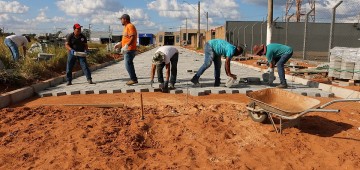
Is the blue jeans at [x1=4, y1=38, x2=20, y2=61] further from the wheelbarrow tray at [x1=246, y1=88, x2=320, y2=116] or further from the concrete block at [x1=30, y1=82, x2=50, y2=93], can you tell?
the wheelbarrow tray at [x1=246, y1=88, x2=320, y2=116]

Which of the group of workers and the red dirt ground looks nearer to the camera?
the red dirt ground

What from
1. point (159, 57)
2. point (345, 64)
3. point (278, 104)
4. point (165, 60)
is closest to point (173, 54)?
point (165, 60)

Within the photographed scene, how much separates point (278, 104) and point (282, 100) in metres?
0.09

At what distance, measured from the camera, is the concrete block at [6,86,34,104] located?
6125mm

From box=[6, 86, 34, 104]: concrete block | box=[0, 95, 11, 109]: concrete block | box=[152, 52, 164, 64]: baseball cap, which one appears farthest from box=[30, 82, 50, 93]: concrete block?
box=[152, 52, 164, 64]: baseball cap

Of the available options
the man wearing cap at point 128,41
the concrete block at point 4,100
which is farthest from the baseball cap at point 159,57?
the concrete block at point 4,100

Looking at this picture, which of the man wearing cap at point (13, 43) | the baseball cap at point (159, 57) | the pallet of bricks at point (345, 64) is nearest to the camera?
the baseball cap at point (159, 57)

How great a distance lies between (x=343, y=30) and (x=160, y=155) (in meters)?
28.7

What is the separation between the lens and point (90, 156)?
362cm

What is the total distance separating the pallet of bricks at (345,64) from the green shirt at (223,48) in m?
3.35

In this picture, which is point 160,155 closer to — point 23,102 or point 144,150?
point 144,150

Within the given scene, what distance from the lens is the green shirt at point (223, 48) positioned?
7.06m

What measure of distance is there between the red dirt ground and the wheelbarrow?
0.17 m

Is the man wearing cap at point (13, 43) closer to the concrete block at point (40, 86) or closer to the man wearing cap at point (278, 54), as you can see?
the concrete block at point (40, 86)
